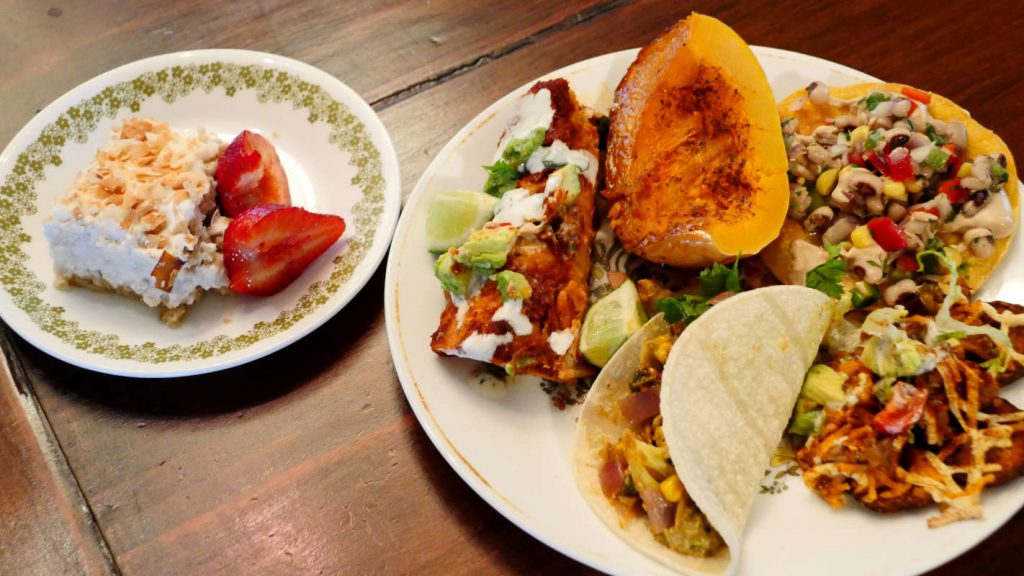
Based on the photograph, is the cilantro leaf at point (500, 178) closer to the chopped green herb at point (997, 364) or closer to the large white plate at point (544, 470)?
the large white plate at point (544, 470)

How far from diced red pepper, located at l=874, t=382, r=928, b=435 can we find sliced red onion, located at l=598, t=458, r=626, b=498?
2.03 feet

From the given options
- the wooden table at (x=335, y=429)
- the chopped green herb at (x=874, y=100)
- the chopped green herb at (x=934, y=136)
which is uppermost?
the chopped green herb at (x=874, y=100)

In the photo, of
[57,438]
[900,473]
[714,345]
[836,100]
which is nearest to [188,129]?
[57,438]

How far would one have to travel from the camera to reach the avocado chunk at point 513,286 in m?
1.96

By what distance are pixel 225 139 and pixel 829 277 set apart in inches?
86.6

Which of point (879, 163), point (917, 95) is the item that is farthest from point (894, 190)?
point (917, 95)

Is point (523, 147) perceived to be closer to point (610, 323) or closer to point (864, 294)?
point (610, 323)

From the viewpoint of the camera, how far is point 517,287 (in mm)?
1958

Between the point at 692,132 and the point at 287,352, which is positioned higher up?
the point at 692,132

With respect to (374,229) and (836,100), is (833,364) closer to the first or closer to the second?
(836,100)

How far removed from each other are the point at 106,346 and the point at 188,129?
3.22 feet

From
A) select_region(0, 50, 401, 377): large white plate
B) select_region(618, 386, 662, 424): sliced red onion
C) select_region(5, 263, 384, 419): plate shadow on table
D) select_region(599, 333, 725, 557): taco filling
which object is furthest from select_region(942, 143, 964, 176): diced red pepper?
select_region(5, 263, 384, 419): plate shadow on table

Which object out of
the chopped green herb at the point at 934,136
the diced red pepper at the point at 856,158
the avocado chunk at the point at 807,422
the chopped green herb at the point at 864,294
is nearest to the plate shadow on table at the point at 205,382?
the avocado chunk at the point at 807,422

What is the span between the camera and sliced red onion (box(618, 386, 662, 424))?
1876 millimetres
